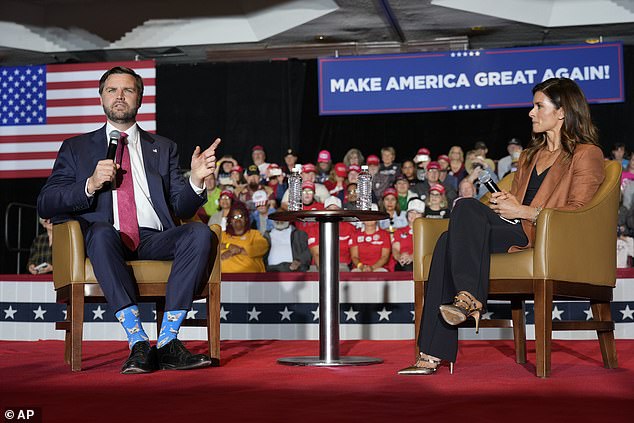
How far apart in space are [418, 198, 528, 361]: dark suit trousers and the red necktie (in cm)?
120

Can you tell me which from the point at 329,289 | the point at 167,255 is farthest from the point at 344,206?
the point at 167,255

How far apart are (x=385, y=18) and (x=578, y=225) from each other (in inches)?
301

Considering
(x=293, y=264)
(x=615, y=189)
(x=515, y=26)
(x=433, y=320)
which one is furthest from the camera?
(x=515, y=26)

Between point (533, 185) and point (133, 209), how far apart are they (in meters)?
1.57

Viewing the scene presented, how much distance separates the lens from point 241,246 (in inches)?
275

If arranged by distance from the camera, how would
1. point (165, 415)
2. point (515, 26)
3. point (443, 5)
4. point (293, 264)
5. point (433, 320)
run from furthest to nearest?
point (515, 26)
point (443, 5)
point (293, 264)
point (433, 320)
point (165, 415)

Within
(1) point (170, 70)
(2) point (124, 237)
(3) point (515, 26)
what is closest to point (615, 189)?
(2) point (124, 237)

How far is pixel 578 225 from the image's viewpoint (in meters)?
3.29

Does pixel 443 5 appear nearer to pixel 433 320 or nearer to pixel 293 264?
pixel 293 264

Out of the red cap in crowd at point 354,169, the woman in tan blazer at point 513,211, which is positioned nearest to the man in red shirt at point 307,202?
the red cap in crowd at point 354,169

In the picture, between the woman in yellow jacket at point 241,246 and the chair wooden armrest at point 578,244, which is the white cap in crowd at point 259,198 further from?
the chair wooden armrest at point 578,244

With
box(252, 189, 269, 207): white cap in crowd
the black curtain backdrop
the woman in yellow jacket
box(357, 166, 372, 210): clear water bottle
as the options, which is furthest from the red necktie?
the black curtain backdrop

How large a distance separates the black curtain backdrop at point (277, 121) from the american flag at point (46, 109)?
1237 millimetres

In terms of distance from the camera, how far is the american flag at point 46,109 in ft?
32.4
